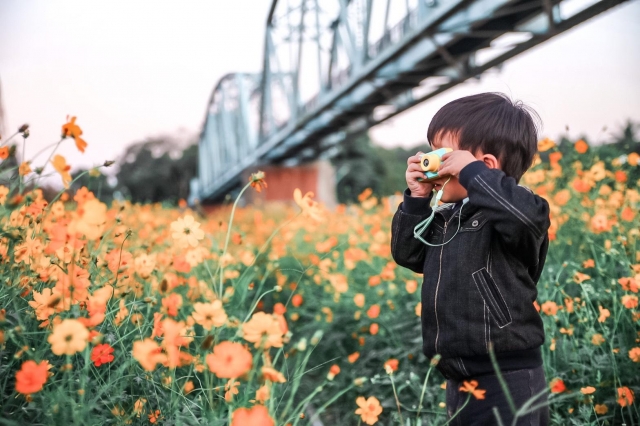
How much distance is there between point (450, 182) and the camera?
4.35 feet

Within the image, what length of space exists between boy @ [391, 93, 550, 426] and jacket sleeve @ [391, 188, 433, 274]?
0.06 metres

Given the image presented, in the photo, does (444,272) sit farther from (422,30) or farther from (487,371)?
(422,30)

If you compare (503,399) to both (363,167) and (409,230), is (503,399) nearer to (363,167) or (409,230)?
(409,230)

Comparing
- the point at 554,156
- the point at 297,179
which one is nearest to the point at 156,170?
the point at 297,179

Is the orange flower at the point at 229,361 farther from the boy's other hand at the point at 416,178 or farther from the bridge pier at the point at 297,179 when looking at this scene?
the bridge pier at the point at 297,179

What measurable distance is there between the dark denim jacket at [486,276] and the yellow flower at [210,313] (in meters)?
0.61

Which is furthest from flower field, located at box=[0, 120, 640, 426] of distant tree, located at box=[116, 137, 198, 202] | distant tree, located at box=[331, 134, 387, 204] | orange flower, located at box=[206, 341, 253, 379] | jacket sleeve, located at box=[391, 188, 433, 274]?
distant tree, located at box=[116, 137, 198, 202]

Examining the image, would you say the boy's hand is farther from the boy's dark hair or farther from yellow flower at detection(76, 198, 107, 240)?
yellow flower at detection(76, 198, 107, 240)

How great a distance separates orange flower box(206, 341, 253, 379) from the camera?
0.73m

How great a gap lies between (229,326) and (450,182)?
0.67 meters

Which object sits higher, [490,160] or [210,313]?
[490,160]

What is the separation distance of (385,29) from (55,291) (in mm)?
6618

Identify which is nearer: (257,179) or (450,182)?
(257,179)

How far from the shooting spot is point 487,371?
125 centimetres
